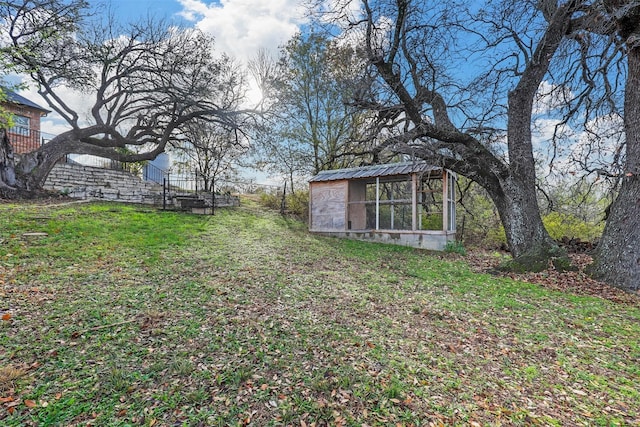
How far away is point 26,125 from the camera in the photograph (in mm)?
15820

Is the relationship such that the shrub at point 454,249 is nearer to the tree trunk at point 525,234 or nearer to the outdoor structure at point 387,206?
the outdoor structure at point 387,206

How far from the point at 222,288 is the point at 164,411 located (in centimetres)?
227

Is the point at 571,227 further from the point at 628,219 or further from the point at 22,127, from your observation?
the point at 22,127

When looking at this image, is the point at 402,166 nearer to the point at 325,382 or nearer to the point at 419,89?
the point at 419,89

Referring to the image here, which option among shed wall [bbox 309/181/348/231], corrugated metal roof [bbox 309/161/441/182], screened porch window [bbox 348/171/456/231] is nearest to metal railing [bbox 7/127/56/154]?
shed wall [bbox 309/181/348/231]

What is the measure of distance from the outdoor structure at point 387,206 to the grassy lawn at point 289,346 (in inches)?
149

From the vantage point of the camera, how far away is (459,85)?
7031 millimetres

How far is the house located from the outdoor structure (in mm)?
15460

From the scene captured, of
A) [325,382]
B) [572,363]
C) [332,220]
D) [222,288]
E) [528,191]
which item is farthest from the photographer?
[332,220]

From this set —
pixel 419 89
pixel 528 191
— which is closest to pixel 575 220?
pixel 528 191

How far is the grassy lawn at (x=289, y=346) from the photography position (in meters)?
2.08

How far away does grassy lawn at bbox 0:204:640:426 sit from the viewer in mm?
2082

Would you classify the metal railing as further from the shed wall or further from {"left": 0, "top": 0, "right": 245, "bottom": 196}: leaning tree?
the shed wall

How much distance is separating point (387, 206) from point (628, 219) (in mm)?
6644
